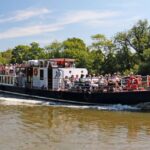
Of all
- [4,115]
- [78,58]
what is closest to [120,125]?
[4,115]

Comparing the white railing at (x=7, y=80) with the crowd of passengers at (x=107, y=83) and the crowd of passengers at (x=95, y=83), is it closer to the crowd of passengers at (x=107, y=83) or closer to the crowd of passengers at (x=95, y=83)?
the crowd of passengers at (x=95, y=83)

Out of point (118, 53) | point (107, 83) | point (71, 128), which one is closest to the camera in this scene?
point (71, 128)

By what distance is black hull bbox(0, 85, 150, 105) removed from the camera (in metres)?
29.7

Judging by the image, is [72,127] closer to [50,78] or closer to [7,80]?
[50,78]

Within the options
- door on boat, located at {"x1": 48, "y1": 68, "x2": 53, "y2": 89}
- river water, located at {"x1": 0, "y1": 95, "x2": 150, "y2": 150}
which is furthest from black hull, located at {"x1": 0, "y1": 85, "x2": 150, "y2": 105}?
door on boat, located at {"x1": 48, "y1": 68, "x2": 53, "y2": 89}

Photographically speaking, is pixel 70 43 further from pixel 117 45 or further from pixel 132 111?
pixel 132 111

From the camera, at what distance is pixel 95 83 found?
32406mm

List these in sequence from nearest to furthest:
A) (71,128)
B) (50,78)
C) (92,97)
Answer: (71,128)
(92,97)
(50,78)

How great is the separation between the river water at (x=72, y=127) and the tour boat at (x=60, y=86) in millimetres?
870

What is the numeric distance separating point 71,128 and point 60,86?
484 inches

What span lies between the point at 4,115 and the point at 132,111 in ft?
26.5

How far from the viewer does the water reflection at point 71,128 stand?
18922 millimetres

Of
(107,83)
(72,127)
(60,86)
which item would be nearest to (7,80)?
(60,86)

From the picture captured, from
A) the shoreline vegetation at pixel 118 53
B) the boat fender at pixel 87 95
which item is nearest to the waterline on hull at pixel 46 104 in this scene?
the boat fender at pixel 87 95
